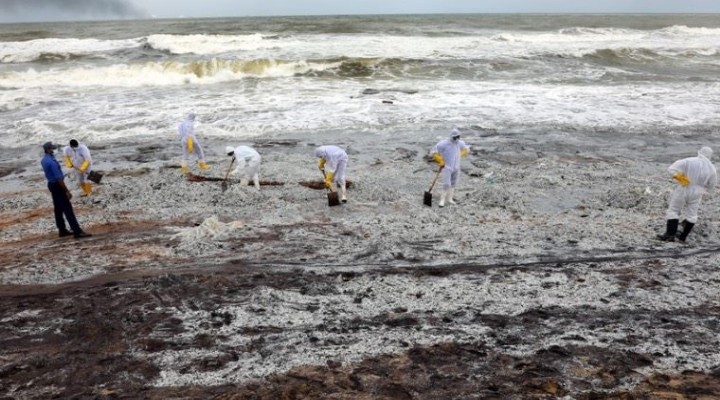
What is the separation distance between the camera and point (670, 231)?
8.13m

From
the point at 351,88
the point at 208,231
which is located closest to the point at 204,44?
the point at 351,88

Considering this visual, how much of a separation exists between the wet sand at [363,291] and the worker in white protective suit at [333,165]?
1.12ft

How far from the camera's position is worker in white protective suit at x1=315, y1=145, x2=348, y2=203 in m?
9.91

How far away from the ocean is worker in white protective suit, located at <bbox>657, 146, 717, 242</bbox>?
7547 mm

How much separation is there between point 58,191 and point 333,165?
4.73 metres

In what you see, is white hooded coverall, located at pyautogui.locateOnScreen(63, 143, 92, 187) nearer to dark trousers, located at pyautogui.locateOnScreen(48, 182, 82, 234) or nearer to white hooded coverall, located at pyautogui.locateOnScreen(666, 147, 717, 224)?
dark trousers, located at pyautogui.locateOnScreen(48, 182, 82, 234)

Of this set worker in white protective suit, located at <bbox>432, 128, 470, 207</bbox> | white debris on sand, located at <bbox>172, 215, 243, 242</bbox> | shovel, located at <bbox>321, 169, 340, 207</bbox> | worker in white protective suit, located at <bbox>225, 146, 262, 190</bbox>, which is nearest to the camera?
white debris on sand, located at <bbox>172, 215, 243, 242</bbox>

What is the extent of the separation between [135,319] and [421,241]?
429 cm

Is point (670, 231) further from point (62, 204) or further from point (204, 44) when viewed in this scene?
point (204, 44)

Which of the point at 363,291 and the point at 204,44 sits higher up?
the point at 204,44

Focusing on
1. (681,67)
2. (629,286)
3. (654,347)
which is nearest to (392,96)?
(629,286)

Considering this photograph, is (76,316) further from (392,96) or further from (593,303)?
(392,96)

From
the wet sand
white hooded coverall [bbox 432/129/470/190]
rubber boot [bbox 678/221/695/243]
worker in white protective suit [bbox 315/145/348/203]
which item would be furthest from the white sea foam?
rubber boot [bbox 678/221/695/243]

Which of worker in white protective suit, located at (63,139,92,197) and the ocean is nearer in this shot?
worker in white protective suit, located at (63,139,92,197)
